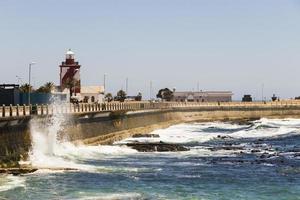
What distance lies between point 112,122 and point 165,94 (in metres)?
127

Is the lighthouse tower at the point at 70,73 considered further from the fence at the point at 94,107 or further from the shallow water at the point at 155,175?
the shallow water at the point at 155,175

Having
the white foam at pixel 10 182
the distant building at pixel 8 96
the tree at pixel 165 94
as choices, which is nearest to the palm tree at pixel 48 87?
the distant building at pixel 8 96

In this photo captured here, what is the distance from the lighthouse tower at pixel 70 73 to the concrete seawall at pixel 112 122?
16766 millimetres

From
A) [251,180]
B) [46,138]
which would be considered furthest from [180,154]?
[251,180]

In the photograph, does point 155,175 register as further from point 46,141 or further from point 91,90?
point 91,90

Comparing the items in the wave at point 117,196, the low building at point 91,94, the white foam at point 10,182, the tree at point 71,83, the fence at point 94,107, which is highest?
the tree at point 71,83

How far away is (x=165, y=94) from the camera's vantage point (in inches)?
7534

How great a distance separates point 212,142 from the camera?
63.9m

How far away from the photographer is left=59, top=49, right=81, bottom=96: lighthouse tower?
346ft

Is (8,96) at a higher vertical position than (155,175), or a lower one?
higher

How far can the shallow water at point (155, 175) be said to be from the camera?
94.5ft

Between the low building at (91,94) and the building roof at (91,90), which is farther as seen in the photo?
the building roof at (91,90)

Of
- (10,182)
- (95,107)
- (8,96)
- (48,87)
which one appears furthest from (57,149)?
(48,87)

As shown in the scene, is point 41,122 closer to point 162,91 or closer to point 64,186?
point 64,186
